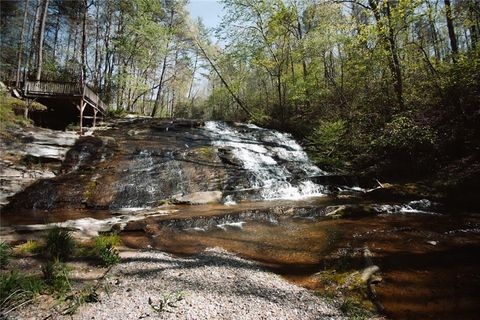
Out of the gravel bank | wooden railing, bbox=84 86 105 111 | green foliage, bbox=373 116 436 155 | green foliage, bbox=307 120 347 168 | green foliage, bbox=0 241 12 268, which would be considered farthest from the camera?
wooden railing, bbox=84 86 105 111

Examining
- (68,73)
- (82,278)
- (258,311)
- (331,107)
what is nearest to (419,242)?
(258,311)

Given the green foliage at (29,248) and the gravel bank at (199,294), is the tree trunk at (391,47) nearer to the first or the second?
the gravel bank at (199,294)

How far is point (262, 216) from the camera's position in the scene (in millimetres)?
8367

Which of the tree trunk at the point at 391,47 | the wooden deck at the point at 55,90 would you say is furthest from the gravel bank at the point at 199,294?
the wooden deck at the point at 55,90

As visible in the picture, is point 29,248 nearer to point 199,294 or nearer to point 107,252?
point 107,252

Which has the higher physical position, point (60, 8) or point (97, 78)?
point (60, 8)

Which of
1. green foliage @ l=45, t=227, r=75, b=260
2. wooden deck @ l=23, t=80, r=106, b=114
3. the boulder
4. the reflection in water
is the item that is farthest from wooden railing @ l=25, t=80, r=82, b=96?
green foliage @ l=45, t=227, r=75, b=260

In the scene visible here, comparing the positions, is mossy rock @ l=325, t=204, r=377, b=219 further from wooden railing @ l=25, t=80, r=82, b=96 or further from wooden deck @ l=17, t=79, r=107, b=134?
wooden railing @ l=25, t=80, r=82, b=96

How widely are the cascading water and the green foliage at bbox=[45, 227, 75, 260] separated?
24.0ft

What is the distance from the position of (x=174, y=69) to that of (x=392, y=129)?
2878 cm

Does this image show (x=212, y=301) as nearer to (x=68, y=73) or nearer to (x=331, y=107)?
(x=331, y=107)

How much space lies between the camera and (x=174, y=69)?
3550 centimetres

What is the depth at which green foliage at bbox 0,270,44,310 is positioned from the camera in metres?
3.35

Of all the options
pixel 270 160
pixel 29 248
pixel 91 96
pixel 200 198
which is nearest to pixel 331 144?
pixel 270 160
